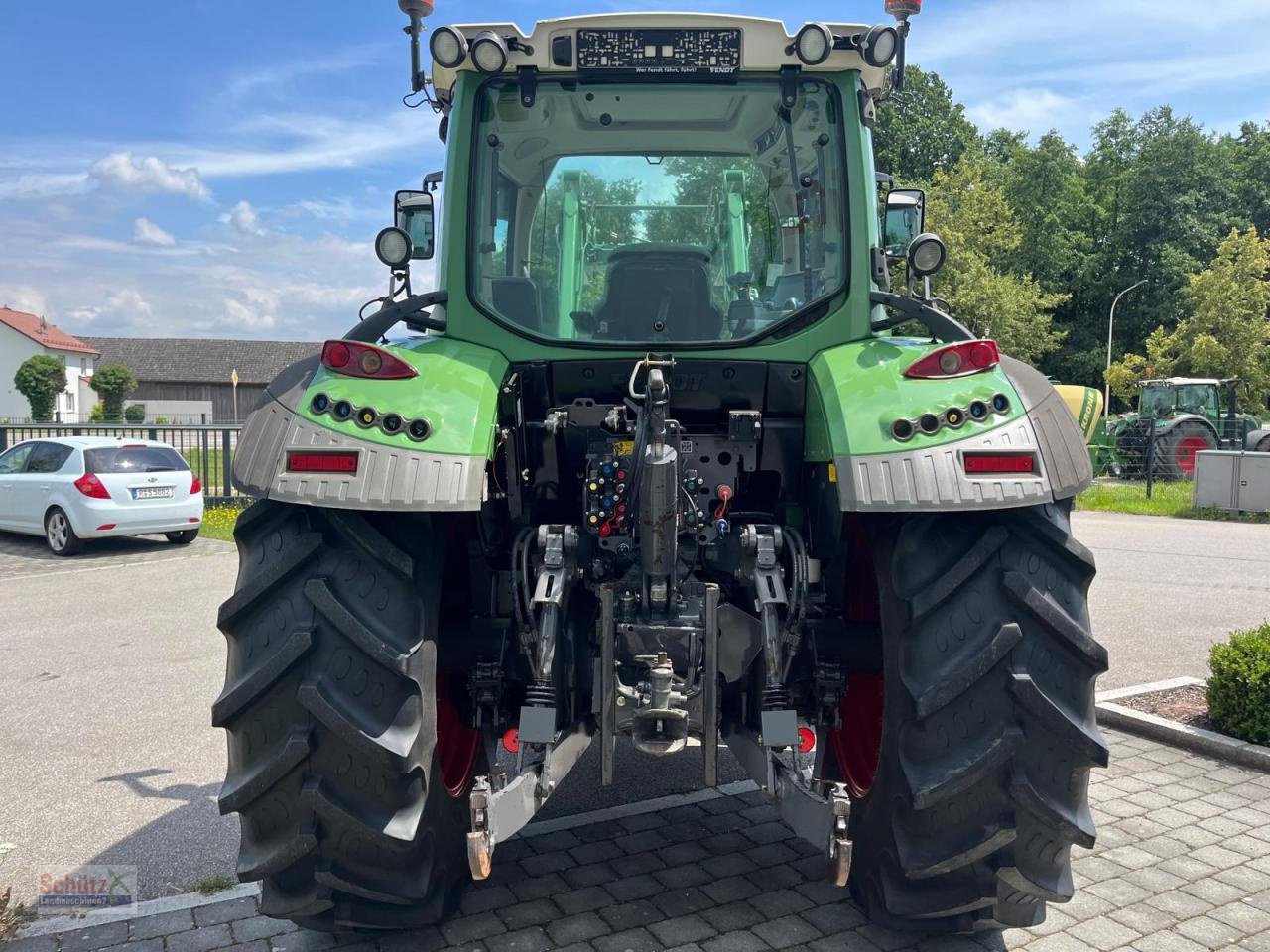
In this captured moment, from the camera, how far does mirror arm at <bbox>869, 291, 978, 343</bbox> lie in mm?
3594

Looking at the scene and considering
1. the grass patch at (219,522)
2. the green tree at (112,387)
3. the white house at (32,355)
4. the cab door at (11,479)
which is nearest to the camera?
the cab door at (11,479)

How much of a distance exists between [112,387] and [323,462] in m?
60.2

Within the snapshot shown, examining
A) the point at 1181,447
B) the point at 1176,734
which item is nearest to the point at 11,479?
the point at 1176,734

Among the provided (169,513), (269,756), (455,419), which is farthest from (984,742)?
(169,513)

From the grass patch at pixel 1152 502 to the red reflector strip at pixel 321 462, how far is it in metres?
15.7

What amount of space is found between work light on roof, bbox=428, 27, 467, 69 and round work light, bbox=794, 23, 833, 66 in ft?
3.91

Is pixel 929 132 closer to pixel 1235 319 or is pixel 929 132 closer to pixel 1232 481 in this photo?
pixel 1235 319

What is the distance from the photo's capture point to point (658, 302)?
12.7 ft

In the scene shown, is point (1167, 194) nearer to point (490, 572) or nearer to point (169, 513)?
point (169, 513)

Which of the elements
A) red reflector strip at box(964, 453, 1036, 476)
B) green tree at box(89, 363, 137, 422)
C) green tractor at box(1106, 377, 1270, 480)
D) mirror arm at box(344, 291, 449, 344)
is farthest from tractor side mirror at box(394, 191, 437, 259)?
green tree at box(89, 363, 137, 422)

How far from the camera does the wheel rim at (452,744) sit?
382cm

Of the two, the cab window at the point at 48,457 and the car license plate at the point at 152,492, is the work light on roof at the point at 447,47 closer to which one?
the car license plate at the point at 152,492

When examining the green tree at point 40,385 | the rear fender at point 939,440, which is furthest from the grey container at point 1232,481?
the green tree at point 40,385

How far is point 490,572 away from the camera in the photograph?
3.91 metres
